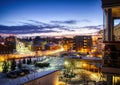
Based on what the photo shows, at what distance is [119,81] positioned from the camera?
8641 millimetres

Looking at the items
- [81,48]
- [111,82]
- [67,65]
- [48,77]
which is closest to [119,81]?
[111,82]

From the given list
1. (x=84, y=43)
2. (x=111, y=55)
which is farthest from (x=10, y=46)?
(x=111, y=55)

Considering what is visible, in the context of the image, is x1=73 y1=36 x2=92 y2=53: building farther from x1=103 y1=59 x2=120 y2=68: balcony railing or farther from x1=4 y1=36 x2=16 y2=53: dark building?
x1=103 y1=59 x2=120 y2=68: balcony railing

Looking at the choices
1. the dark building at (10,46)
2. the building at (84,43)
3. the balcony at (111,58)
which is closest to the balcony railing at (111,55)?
the balcony at (111,58)

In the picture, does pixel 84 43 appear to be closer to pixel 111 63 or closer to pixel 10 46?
pixel 10 46

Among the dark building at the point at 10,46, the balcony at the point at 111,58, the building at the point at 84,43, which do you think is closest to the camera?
the balcony at the point at 111,58

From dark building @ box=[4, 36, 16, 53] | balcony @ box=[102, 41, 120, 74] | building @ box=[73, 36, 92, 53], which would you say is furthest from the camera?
building @ box=[73, 36, 92, 53]

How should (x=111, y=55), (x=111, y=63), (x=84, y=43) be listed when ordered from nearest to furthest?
(x=111, y=63), (x=111, y=55), (x=84, y=43)

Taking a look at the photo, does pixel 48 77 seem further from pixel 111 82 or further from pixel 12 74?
pixel 111 82

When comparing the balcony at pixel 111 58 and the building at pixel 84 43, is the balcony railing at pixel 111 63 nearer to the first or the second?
the balcony at pixel 111 58

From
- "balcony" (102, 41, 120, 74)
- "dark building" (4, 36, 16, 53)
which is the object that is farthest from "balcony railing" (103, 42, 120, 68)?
"dark building" (4, 36, 16, 53)

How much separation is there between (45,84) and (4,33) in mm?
79992

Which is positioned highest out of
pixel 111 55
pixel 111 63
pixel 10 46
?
pixel 111 55

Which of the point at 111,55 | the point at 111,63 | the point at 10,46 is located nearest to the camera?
the point at 111,63
